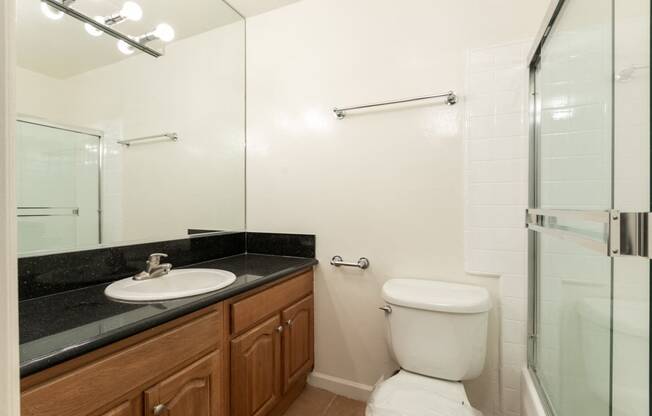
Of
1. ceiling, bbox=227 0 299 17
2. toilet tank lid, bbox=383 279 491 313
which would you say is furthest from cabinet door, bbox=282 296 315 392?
ceiling, bbox=227 0 299 17

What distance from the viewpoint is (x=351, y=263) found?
1703mm

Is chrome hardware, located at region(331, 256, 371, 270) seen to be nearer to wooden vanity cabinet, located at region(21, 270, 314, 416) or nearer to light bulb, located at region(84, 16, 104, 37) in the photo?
wooden vanity cabinet, located at region(21, 270, 314, 416)

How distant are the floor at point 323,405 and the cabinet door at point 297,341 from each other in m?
0.14

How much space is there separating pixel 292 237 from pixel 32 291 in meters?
1.16

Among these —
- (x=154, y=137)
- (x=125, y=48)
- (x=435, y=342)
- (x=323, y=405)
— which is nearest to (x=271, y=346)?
(x=323, y=405)

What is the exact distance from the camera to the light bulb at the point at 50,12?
118cm

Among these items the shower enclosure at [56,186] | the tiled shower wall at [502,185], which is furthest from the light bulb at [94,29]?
the tiled shower wall at [502,185]

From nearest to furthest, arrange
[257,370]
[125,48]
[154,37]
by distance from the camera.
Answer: [257,370] → [125,48] → [154,37]

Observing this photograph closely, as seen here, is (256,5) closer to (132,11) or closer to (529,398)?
(132,11)

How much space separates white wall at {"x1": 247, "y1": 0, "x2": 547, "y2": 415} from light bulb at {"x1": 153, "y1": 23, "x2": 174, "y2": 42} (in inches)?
20.1

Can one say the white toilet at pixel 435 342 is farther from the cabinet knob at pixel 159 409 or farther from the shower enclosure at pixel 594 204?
the cabinet knob at pixel 159 409

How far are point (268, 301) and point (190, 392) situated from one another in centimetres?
47

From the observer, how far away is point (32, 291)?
108 centimetres

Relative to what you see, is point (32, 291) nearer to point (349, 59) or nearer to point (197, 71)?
point (197, 71)
